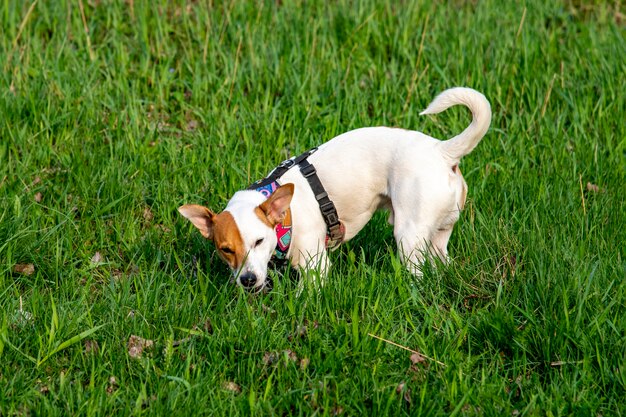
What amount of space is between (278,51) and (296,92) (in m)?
0.57

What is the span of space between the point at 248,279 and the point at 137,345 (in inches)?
25.7

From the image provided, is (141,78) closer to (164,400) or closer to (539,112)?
(539,112)

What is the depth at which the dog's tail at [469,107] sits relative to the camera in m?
4.50

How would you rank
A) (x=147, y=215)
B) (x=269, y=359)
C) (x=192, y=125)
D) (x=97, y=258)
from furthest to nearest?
(x=192, y=125) → (x=147, y=215) → (x=97, y=258) → (x=269, y=359)

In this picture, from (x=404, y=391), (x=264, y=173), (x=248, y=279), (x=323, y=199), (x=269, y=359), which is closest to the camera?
(x=404, y=391)

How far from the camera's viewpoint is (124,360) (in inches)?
153

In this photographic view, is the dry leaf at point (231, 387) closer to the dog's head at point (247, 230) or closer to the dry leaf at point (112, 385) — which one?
the dry leaf at point (112, 385)

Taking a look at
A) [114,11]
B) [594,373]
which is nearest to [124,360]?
[594,373]

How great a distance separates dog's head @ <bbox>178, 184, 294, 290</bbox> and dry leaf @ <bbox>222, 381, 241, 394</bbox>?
24.1 inches

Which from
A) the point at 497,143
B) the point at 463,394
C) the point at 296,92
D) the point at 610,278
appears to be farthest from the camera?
the point at 296,92

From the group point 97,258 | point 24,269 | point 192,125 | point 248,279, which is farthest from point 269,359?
point 192,125

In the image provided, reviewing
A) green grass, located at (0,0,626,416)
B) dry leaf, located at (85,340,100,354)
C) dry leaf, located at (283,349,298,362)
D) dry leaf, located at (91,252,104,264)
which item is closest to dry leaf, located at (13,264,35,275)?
green grass, located at (0,0,626,416)

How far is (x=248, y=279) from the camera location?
14.0ft

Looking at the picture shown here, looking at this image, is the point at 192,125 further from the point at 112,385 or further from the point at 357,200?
the point at 112,385
